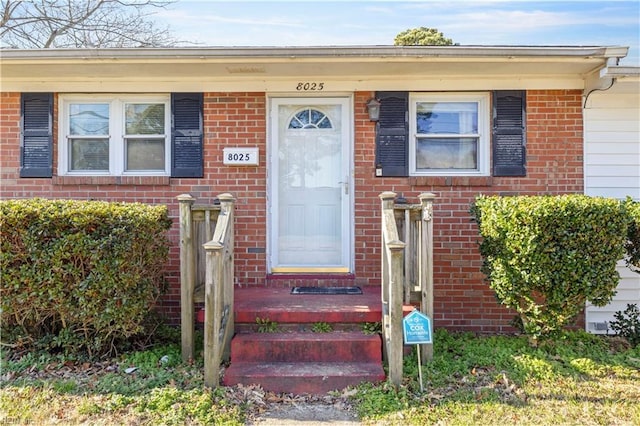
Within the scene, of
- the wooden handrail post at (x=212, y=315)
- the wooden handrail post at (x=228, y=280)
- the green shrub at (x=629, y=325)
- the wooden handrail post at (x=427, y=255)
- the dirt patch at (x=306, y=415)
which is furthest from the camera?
the green shrub at (x=629, y=325)

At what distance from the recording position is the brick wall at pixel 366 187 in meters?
4.85

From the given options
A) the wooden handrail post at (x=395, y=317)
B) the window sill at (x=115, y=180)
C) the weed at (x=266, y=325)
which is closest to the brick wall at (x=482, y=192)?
the wooden handrail post at (x=395, y=317)

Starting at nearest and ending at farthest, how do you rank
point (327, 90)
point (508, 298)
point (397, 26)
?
point (508, 298) < point (327, 90) < point (397, 26)

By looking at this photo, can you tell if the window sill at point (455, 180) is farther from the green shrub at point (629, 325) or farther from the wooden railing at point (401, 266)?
the green shrub at point (629, 325)

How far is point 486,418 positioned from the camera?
2.93 m

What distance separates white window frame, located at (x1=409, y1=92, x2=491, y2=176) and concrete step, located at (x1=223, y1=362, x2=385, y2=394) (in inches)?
96.8

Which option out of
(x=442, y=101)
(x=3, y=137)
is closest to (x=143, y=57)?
(x=3, y=137)

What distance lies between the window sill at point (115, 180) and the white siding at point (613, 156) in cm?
507

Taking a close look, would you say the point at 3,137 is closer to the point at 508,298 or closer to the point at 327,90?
the point at 327,90

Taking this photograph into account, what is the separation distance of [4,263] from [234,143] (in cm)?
253

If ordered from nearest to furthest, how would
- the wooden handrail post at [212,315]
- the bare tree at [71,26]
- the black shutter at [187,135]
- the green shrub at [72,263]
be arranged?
the wooden handrail post at [212,315]
the green shrub at [72,263]
the black shutter at [187,135]
the bare tree at [71,26]

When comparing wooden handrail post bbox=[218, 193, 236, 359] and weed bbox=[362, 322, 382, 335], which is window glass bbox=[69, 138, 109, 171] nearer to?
wooden handrail post bbox=[218, 193, 236, 359]

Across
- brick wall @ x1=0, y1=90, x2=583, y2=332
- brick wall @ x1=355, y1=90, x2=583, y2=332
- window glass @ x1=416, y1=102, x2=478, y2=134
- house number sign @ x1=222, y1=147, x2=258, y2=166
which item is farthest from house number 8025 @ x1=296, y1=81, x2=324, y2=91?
brick wall @ x1=355, y1=90, x2=583, y2=332

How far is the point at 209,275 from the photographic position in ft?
11.3
